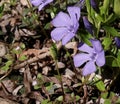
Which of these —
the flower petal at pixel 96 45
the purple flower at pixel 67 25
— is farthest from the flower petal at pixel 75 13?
the flower petal at pixel 96 45

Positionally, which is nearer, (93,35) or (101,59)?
(101,59)

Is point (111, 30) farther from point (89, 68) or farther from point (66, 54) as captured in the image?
point (66, 54)

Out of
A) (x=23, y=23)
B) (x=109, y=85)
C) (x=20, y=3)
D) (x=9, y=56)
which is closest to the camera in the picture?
(x=109, y=85)

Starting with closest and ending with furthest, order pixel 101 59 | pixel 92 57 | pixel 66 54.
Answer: pixel 101 59
pixel 92 57
pixel 66 54

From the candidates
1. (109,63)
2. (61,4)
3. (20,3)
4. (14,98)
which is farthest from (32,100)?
(20,3)

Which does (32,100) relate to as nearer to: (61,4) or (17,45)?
(17,45)

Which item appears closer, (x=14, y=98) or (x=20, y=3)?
(x=14, y=98)

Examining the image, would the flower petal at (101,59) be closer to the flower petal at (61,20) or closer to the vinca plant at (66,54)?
the vinca plant at (66,54)

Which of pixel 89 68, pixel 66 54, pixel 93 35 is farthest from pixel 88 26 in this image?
pixel 66 54
